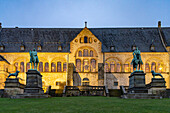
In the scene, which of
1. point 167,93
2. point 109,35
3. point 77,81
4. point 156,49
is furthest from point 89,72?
point 167,93

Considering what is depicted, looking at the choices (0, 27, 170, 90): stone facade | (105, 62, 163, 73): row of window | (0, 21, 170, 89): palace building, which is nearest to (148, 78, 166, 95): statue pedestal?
(0, 21, 170, 89): palace building

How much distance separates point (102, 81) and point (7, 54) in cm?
2198

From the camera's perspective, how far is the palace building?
46.6 metres

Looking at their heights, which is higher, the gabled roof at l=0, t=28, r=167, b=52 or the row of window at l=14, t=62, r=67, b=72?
the gabled roof at l=0, t=28, r=167, b=52

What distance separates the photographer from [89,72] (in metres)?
46.8

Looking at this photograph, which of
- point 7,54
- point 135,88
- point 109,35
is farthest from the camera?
point 109,35

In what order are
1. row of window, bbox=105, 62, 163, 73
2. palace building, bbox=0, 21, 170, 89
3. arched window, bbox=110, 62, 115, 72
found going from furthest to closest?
arched window, bbox=110, 62, 115, 72 → row of window, bbox=105, 62, 163, 73 → palace building, bbox=0, 21, 170, 89

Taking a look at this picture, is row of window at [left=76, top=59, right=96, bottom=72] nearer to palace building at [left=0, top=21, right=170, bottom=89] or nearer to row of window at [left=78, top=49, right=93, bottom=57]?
palace building at [left=0, top=21, right=170, bottom=89]

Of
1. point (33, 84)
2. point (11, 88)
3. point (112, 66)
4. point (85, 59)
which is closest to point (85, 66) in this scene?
point (85, 59)

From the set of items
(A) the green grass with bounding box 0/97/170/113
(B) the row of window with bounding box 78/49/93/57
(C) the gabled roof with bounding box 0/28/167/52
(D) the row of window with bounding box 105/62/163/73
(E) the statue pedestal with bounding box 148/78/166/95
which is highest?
(C) the gabled roof with bounding box 0/28/167/52

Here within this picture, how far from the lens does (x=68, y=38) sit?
5175cm

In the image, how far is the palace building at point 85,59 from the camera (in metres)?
46.6

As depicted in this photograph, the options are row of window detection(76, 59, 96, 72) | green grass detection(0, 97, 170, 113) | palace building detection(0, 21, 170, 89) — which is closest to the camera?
green grass detection(0, 97, 170, 113)

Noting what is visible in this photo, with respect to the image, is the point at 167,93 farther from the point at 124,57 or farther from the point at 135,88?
the point at 124,57
